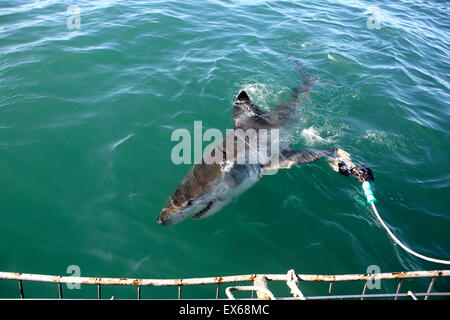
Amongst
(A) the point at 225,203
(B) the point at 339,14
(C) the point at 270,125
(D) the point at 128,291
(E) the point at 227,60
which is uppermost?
(B) the point at 339,14

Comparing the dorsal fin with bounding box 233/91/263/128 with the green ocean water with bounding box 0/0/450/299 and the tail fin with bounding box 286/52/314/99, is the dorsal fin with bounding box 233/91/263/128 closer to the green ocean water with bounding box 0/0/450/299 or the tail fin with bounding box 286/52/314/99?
the green ocean water with bounding box 0/0/450/299

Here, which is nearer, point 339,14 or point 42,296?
point 42,296

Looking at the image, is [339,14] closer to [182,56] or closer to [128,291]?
[182,56]

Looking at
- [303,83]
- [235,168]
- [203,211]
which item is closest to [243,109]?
[235,168]

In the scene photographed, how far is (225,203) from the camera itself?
7.48 m

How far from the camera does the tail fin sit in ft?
38.4

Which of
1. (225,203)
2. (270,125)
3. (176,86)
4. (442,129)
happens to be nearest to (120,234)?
(225,203)

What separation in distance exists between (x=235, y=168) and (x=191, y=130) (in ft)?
8.54

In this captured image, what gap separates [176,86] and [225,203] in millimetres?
5797

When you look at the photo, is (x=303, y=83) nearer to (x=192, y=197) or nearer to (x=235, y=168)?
(x=235, y=168)

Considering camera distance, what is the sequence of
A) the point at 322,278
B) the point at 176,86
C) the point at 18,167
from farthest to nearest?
the point at 176,86
the point at 18,167
the point at 322,278

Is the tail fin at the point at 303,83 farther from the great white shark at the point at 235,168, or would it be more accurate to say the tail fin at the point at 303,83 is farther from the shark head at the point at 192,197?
the shark head at the point at 192,197

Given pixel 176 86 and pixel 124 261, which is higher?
pixel 176 86

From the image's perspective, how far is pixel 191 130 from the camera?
9531mm
